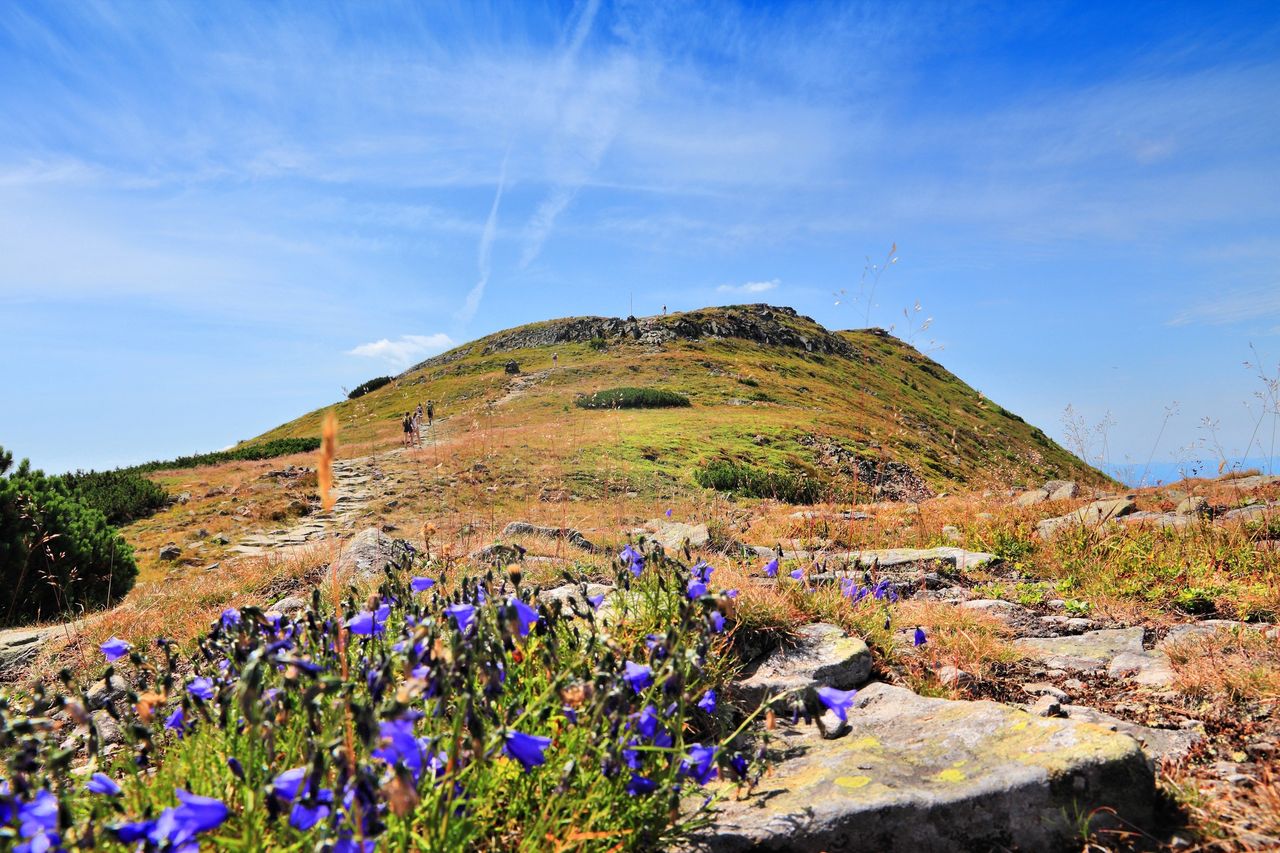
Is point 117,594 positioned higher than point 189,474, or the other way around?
point 189,474

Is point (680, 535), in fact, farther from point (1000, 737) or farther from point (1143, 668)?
point (1000, 737)

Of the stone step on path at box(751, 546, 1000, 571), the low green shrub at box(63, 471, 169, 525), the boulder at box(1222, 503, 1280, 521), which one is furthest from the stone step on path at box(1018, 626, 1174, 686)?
the low green shrub at box(63, 471, 169, 525)

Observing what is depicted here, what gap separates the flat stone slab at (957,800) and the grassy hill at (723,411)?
4.66 metres

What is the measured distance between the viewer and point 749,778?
256cm

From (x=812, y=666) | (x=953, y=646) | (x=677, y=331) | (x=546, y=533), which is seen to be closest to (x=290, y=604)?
(x=546, y=533)

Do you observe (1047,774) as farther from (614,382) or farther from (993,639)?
(614,382)

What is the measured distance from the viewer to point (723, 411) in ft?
101

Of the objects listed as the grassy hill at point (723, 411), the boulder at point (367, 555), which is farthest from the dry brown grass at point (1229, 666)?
the boulder at point (367, 555)

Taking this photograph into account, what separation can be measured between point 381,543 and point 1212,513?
971 centimetres

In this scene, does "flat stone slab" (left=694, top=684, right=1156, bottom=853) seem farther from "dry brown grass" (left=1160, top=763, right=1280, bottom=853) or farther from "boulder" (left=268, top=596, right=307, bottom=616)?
"boulder" (left=268, top=596, right=307, bottom=616)

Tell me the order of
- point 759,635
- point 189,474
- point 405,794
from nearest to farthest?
1. point 405,794
2. point 759,635
3. point 189,474

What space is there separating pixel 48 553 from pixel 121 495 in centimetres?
1171

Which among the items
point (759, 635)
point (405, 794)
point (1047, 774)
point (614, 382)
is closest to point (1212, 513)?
point (759, 635)

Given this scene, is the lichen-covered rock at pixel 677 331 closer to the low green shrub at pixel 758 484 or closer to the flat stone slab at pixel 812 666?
the low green shrub at pixel 758 484
